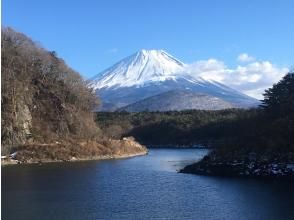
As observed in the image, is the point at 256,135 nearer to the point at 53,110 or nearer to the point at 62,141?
the point at 62,141

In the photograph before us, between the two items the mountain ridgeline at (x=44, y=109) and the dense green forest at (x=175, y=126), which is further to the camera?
the dense green forest at (x=175, y=126)

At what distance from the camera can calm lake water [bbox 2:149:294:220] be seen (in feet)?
62.7

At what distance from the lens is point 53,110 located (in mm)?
63906

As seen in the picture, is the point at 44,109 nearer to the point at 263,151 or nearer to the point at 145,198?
the point at 263,151

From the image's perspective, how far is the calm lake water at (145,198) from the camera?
1912cm

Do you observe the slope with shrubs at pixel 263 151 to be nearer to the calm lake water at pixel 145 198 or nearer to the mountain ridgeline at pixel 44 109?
the calm lake water at pixel 145 198

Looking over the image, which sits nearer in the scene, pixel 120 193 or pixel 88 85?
pixel 120 193

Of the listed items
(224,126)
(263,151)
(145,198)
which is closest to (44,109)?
(263,151)

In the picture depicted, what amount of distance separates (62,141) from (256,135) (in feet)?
92.1

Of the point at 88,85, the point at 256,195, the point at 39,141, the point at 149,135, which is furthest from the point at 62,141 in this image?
the point at 149,135

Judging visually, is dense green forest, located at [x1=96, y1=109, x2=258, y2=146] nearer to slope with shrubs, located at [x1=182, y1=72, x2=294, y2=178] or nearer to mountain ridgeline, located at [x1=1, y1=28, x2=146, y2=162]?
mountain ridgeline, located at [x1=1, y1=28, x2=146, y2=162]

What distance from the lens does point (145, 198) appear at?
2311 centimetres

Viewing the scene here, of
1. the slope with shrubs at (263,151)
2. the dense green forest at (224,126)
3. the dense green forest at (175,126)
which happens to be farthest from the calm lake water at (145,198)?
the dense green forest at (175,126)

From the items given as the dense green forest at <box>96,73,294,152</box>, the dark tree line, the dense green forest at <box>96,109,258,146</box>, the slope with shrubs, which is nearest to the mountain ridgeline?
the dark tree line
